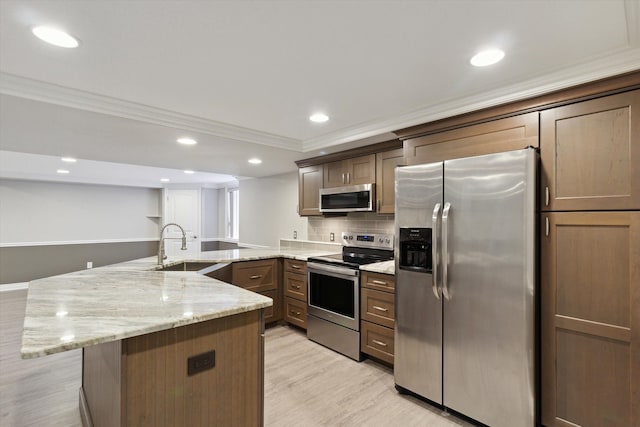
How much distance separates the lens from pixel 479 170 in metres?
2.04

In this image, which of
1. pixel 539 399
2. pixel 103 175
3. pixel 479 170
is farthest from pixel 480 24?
pixel 103 175

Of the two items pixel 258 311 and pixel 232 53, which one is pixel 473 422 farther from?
pixel 232 53

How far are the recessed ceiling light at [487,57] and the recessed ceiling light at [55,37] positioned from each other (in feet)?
6.77

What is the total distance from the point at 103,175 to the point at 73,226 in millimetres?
1444

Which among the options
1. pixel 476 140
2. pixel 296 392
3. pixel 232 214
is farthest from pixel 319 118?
pixel 232 214

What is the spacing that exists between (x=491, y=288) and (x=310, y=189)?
2617 millimetres

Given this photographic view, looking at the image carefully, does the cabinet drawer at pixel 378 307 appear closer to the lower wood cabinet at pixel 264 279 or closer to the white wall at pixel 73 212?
the lower wood cabinet at pixel 264 279

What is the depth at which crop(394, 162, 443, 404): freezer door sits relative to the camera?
226cm

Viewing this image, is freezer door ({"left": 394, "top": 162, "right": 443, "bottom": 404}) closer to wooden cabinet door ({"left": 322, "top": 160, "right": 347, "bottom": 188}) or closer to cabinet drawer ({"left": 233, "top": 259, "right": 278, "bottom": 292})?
wooden cabinet door ({"left": 322, "top": 160, "right": 347, "bottom": 188})

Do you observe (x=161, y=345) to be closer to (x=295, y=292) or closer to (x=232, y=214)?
(x=295, y=292)

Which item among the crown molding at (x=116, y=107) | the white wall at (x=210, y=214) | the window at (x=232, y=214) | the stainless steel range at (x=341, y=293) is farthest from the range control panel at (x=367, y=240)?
the white wall at (x=210, y=214)

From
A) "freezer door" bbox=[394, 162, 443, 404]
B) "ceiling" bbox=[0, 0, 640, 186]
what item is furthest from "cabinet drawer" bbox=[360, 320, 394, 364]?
"ceiling" bbox=[0, 0, 640, 186]

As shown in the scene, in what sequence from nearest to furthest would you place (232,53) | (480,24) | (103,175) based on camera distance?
(480,24) → (232,53) → (103,175)

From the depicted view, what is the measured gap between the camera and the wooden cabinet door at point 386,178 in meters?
3.17
